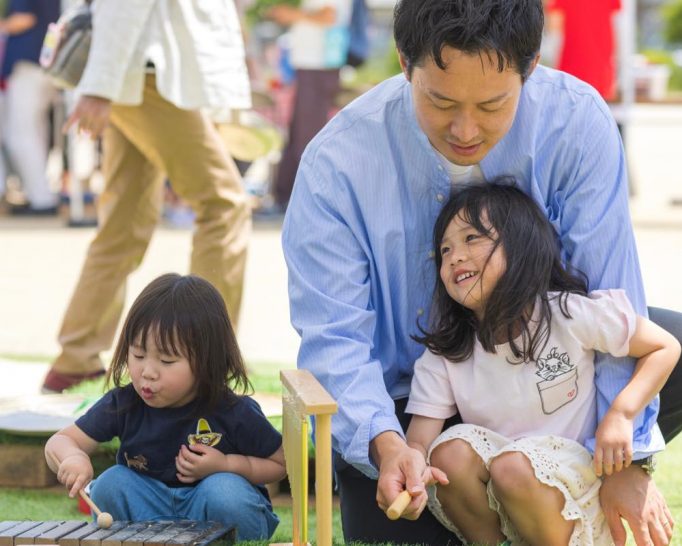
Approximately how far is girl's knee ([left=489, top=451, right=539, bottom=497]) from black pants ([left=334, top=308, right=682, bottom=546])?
301mm

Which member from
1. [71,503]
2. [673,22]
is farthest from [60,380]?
[673,22]

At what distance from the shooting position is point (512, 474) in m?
2.49

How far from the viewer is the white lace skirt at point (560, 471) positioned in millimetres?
2496

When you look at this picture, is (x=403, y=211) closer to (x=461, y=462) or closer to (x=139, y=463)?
(x=461, y=462)

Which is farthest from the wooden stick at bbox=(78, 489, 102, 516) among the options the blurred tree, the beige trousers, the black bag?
the blurred tree

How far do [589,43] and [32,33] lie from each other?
377 centimetres

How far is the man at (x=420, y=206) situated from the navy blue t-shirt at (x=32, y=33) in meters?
6.66

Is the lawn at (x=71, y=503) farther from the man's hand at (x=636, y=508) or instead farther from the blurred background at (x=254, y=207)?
the blurred background at (x=254, y=207)

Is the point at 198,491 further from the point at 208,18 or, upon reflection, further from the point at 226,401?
the point at 208,18

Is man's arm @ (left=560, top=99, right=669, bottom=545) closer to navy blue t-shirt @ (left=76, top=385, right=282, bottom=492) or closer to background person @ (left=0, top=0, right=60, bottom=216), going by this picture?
navy blue t-shirt @ (left=76, top=385, right=282, bottom=492)

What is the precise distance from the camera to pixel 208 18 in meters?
4.17

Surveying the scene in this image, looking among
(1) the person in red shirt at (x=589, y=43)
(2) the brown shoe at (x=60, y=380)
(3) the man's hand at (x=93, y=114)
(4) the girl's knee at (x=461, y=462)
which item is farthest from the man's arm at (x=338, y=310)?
(1) the person in red shirt at (x=589, y=43)

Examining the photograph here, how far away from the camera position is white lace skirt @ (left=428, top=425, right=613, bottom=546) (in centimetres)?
250

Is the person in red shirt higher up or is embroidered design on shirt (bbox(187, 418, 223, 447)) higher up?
embroidered design on shirt (bbox(187, 418, 223, 447))
